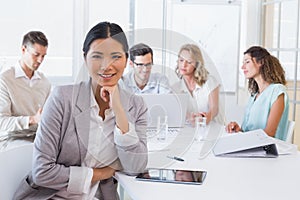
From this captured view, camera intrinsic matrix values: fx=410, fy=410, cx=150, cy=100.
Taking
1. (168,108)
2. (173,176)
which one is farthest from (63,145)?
(168,108)

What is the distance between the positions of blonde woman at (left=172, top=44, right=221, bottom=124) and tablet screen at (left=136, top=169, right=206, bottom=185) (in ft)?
3.07

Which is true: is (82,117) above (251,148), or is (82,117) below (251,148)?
above

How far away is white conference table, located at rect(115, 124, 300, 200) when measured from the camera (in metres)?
1.25

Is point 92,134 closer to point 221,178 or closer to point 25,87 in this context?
point 221,178

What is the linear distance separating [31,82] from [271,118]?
62.8 inches

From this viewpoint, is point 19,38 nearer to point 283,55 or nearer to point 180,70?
point 180,70

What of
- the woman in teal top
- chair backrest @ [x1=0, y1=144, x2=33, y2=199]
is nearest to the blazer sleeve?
chair backrest @ [x1=0, y1=144, x2=33, y2=199]

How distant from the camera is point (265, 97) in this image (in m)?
2.53

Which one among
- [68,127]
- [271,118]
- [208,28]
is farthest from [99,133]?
[208,28]

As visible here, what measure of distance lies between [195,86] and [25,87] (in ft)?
3.77

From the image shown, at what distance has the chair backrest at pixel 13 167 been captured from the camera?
138 cm

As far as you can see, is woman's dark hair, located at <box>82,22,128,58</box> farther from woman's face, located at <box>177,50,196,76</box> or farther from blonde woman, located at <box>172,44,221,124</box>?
woman's face, located at <box>177,50,196,76</box>

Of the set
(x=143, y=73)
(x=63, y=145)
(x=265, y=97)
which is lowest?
(x=63, y=145)

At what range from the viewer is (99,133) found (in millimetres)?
1479
